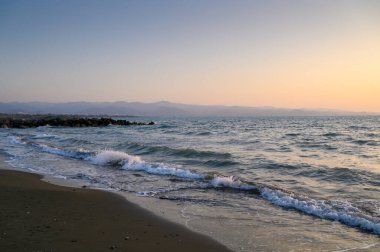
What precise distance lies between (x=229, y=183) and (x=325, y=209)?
352cm

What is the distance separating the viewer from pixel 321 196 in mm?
9430

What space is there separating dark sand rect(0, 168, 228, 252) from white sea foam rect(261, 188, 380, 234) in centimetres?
310

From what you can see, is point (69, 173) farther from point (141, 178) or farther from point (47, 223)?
point (47, 223)

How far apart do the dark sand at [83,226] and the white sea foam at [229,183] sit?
11.0 feet

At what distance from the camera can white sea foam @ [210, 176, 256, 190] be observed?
414 inches

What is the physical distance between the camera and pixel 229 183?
431 inches

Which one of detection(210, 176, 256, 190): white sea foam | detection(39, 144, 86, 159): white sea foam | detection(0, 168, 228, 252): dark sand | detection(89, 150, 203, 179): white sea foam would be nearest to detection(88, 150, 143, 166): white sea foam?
detection(89, 150, 203, 179): white sea foam

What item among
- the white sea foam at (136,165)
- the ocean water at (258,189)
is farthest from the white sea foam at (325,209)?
the white sea foam at (136,165)

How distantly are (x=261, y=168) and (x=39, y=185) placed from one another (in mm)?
8255

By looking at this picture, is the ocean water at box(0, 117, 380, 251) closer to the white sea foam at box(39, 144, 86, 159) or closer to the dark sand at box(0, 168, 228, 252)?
the white sea foam at box(39, 144, 86, 159)

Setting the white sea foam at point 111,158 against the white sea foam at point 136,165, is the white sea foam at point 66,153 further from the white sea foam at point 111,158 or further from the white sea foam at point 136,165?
the white sea foam at point 111,158

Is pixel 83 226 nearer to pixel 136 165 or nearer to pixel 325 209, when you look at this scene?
pixel 325 209

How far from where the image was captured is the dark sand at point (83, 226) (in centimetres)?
543

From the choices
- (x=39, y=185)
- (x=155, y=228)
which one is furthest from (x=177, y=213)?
(x=39, y=185)
